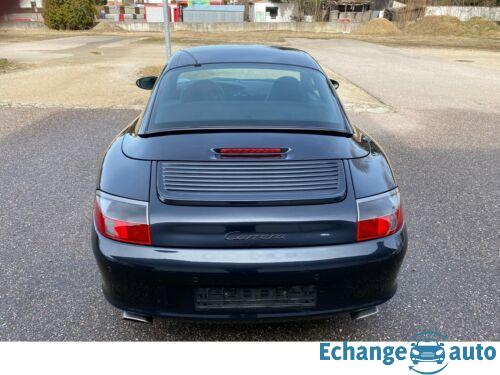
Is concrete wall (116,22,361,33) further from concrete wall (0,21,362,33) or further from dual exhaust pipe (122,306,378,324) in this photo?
dual exhaust pipe (122,306,378,324)

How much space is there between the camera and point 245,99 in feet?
9.68

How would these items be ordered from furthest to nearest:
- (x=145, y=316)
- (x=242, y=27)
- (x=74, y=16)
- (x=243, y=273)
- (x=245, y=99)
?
1. (x=242, y=27)
2. (x=74, y=16)
3. (x=245, y=99)
4. (x=145, y=316)
5. (x=243, y=273)

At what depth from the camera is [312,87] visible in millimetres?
3115

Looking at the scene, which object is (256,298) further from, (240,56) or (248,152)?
(240,56)

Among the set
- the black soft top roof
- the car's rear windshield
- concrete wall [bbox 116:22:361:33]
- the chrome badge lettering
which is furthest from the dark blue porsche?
concrete wall [bbox 116:22:361:33]

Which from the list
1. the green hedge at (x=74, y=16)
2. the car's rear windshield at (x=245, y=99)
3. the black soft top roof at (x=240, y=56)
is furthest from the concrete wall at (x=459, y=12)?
the car's rear windshield at (x=245, y=99)

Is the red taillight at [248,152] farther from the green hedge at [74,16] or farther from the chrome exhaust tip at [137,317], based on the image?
the green hedge at [74,16]

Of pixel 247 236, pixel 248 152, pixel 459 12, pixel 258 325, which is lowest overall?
pixel 258 325

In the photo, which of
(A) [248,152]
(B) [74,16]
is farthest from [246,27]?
(A) [248,152]

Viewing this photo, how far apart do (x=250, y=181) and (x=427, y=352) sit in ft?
4.66

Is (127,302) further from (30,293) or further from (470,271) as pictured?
(470,271)

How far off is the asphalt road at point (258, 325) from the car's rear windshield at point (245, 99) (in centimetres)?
123

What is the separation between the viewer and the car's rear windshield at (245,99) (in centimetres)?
259

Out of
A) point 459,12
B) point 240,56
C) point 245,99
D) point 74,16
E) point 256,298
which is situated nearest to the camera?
point 256,298
